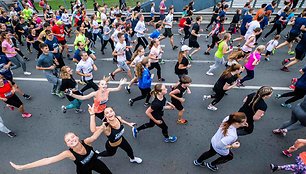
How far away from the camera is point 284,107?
6.35 m

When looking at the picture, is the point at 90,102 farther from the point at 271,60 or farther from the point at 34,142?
the point at 271,60

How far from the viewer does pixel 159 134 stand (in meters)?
5.64

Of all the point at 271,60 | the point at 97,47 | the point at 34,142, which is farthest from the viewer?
the point at 97,47

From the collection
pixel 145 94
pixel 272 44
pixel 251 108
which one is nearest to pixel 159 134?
pixel 145 94

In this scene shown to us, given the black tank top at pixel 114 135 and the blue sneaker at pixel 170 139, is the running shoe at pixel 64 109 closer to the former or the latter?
the black tank top at pixel 114 135

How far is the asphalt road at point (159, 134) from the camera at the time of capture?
488 centimetres

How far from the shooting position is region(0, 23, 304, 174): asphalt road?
4.88 meters

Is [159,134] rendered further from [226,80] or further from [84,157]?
[84,157]

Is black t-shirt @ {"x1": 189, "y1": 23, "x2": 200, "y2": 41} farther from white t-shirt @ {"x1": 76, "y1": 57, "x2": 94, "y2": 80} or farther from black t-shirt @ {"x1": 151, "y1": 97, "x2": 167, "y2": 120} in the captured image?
black t-shirt @ {"x1": 151, "y1": 97, "x2": 167, "y2": 120}

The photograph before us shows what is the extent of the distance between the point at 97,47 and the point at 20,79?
3.92 m

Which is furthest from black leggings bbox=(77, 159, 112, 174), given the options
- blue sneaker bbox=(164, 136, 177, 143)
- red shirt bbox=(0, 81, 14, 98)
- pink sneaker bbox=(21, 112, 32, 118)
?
pink sneaker bbox=(21, 112, 32, 118)

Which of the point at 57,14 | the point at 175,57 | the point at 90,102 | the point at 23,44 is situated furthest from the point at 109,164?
the point at 57,14

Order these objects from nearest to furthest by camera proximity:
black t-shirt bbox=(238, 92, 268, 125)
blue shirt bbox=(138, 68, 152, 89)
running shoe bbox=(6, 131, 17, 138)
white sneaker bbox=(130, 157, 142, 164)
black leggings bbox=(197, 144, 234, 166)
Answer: black leggings bbox=(197, 144, 234, 166) → black t-shirt bbox=(238, 92, 268, 125) → white sneaker bbox=(130, 157, 142, 164) → running shoe bbox=(6, 131, 17, 138) → blue shirt bbox=(138, 68, 152, 89)

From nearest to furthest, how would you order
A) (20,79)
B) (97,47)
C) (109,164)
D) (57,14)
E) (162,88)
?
(162,88) < (109,164) < (20,79) < (97,47) < (57,14)
